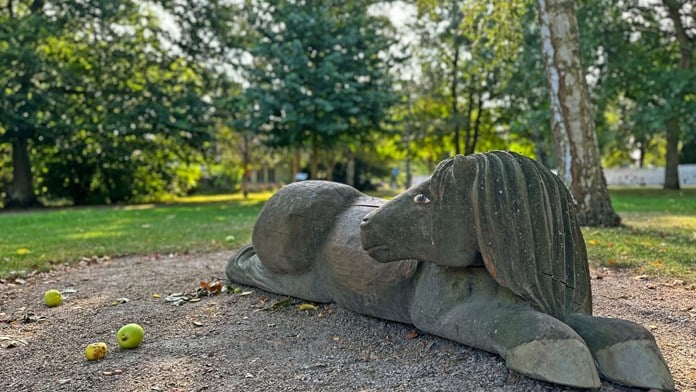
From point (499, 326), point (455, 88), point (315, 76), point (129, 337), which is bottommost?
point (129, 337)

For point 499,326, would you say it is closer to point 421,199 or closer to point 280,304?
point 421,199

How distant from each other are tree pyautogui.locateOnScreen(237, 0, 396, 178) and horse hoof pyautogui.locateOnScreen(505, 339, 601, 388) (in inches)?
624

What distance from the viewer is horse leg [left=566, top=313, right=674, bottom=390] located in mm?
2520

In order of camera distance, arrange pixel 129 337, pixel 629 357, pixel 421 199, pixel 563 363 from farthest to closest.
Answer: pixel 129 337 < pixel 421 199 < pixel 629 357 < pixel 563 363

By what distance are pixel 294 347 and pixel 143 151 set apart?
23364mm

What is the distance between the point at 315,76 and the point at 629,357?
16.7 metres

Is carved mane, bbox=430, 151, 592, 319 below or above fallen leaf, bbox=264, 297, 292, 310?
above

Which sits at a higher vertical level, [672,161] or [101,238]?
[672,161]

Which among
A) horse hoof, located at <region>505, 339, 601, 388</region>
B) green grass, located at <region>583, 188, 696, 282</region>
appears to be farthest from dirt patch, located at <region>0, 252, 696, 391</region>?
green grass, located at <region>583, 188, 696, 282</region>

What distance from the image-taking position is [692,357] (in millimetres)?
3072

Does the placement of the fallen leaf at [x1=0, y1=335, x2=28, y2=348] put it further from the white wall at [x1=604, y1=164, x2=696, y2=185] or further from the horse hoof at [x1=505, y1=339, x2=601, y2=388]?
the white wall at [x1=604, y1=164, x2=696, y2=185]

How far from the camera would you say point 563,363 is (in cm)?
243

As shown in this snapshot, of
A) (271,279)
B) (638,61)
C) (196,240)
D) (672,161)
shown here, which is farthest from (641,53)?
(271,279)

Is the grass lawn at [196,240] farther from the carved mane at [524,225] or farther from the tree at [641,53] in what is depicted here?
the tree at [641,53]
